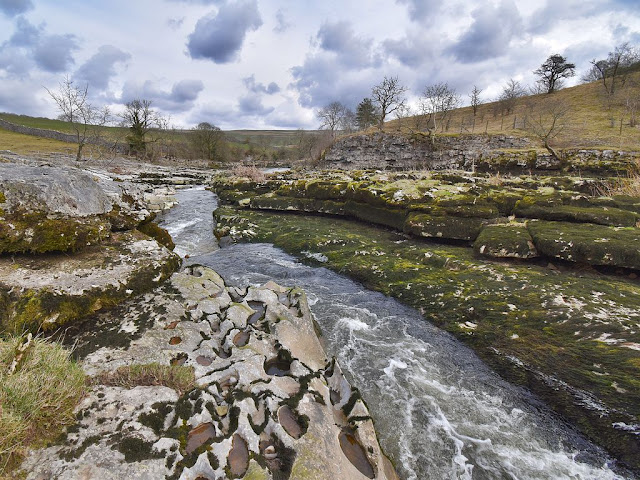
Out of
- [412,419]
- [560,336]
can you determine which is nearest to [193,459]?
[412,419]

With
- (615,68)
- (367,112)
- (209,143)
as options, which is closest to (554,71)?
(615,68)

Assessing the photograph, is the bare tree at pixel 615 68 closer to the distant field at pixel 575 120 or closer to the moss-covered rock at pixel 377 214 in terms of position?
the distant field at pixel 575 120

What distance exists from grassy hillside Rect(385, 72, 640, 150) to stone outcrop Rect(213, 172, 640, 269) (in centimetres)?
2866

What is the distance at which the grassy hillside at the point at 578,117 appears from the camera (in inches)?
1463

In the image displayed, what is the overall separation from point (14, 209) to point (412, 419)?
7.14 metres

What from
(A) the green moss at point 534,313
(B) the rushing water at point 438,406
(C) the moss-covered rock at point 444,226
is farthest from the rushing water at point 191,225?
(C) the moss-covered rock at point 444,226

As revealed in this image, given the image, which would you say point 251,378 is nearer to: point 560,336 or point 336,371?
point 336,371

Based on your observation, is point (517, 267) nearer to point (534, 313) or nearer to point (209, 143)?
point (534, 313)

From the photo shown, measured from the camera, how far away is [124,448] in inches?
95.8

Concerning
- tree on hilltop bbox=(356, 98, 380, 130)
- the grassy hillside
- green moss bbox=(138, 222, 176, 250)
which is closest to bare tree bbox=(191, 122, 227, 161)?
tree on hilltop bbox=(356, 98, 380, 130)

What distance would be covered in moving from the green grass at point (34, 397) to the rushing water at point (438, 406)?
3.47m

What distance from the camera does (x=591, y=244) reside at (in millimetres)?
7016

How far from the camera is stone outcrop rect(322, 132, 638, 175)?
82.9 feet

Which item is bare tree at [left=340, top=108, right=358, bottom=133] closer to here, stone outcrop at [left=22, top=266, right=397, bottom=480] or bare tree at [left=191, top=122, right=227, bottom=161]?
bare tree at [left=191, top=122, right=227, bottom=161]
